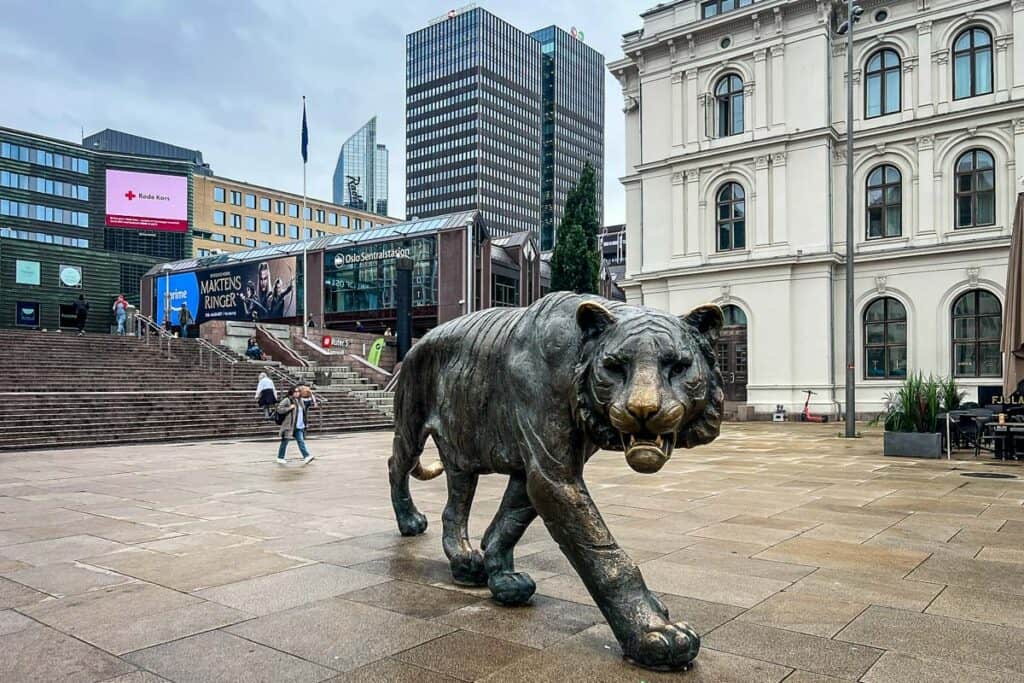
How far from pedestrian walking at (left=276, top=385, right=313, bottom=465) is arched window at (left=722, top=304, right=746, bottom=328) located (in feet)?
64.8

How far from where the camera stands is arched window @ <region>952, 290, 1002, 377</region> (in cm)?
2533

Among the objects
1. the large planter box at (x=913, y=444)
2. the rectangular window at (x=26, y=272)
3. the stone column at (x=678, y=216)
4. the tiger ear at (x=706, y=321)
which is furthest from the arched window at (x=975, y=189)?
the rectangular window at (x=26, y=272)

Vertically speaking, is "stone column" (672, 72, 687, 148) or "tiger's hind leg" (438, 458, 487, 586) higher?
"stone column" (672, 72, 687, 148)

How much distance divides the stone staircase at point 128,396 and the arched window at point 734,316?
13.5m

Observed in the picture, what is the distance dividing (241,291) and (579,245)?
27965mm

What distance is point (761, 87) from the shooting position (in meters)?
28.8

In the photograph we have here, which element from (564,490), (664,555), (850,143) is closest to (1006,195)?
(850,143)

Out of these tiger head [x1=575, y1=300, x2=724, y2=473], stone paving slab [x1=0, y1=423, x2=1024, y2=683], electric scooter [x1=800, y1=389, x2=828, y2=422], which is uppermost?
tiger head [x1=575, y1=300, x2=724, y2=473]

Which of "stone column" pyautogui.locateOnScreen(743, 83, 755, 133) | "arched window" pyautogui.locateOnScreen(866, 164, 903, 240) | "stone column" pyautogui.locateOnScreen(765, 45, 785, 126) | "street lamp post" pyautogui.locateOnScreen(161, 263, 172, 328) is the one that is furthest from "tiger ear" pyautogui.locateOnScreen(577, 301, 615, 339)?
"street lamp post" pyautogui.locateOnScreen(161, 263, 172, 328)

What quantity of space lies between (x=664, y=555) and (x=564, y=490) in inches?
91.6

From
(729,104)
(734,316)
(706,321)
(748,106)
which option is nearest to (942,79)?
(748,106)

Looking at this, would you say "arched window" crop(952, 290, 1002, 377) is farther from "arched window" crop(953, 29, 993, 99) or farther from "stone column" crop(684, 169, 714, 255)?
"stone column" crop(684, 169, 714, 255)

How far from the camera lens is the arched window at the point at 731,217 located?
96.9 ft

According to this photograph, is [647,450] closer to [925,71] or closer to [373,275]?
[925,71]
